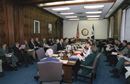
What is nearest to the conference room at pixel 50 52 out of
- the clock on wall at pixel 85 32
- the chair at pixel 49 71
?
the chair at pixel 49 71

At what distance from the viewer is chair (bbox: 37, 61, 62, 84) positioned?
2.09 m

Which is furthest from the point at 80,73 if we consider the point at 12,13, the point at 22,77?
the point at 12,13

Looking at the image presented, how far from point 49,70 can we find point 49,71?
3 cm

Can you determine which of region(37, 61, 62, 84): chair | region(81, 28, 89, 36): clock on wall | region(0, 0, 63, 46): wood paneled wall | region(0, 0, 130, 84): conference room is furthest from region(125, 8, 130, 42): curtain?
region(81, 28, 89, 36): clock on wall

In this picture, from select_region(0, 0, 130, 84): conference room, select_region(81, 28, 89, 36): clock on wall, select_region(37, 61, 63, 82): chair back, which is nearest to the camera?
select_region(37, 61, 63, 82): chair back

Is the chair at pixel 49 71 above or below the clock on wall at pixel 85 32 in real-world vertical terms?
below

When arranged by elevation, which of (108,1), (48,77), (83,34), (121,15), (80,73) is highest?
(108,1)

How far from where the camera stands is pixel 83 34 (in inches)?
586

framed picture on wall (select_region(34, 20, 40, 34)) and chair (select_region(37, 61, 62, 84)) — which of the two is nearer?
chair (select_region(37, 61, 62, 84))

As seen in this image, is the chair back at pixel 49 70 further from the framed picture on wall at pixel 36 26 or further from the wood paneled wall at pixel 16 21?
the framed picture on wall at pixel 36 26

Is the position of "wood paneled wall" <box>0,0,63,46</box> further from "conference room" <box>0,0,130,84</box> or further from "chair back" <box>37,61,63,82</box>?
"chair back" <box>37,61,63,82</box>

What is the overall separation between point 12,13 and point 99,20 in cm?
1185

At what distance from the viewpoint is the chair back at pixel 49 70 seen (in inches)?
82.3

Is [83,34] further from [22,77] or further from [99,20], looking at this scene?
[22,77]
